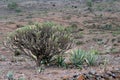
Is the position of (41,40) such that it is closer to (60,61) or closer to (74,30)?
(60,61)

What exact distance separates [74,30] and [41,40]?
A: 16.5 meters

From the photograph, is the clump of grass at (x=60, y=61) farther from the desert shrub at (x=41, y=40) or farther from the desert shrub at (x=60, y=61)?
the desert shrub at (x=41, y=40)

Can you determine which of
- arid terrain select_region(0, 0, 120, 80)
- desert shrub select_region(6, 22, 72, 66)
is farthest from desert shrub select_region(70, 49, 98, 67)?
desert shrub select_region(6, 22, 72, 66)

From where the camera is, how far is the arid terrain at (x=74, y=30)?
10330mm

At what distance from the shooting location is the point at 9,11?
1561 inches

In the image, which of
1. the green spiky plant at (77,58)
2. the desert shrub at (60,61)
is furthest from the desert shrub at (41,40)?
the green spiky plant at (77,58)

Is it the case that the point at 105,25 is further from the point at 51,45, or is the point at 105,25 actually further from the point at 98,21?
the point at 51,45

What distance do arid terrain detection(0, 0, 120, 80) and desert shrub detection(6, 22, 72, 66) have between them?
46cm

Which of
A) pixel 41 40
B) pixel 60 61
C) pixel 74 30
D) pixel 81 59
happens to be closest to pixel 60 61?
pixel 60 61

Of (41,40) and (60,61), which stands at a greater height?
(41,40)

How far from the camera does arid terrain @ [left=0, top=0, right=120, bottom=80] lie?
10330mm

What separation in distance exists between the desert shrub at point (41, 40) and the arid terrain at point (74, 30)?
1.52ft

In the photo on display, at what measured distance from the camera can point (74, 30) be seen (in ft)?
90.3

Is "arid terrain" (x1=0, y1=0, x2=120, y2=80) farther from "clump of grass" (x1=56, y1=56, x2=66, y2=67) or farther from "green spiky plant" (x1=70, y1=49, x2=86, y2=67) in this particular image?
"green spiky plant" (x1=70, y1=49, x2=86, y2=67)
